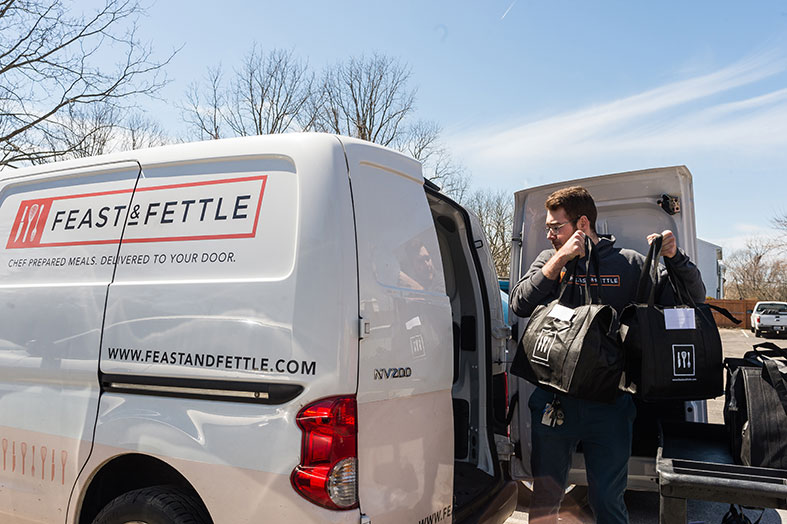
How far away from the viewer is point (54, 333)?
275 cm

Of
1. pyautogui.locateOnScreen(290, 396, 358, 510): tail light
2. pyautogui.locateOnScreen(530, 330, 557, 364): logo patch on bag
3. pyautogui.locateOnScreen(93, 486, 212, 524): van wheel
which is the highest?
pyautogui.locateOnScreen(530, 330, 557, 364): logo patch on bag

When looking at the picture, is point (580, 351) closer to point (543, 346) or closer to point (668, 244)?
point (543, 346)

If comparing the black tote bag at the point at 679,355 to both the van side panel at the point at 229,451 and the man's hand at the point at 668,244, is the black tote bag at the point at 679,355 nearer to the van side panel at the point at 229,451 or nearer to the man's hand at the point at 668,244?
the man's hand at the point at 668,244

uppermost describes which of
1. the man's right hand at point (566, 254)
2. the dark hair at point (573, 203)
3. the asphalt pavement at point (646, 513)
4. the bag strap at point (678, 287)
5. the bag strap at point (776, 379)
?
the dark hair at point (573, 203)

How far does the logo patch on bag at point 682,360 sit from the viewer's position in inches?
105

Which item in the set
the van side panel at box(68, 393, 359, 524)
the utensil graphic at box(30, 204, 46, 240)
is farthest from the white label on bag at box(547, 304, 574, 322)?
the utensil graphic at box(30, 204, 46, 240)

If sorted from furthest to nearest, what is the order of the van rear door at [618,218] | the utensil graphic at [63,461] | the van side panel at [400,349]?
the van rear door at [618,218] < the utensil graphic at [63,461] < the van side panel at [400,349]


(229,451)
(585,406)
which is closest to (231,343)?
(229,451)

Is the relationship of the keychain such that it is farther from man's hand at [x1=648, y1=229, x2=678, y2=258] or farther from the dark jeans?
man's hand at [x1=648, y1=229, x2=678, y2=258]

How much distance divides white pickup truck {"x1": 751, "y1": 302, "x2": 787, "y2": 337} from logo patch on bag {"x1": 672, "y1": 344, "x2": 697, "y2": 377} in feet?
87.8

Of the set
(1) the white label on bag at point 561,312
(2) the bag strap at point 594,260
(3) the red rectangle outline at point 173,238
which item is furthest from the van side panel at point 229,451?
(2) the bag strap at point 594,260

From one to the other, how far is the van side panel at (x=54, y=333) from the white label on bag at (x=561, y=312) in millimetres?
2073

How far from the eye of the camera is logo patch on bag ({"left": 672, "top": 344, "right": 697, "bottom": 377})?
8.71 ft

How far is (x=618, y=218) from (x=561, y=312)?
176cm
